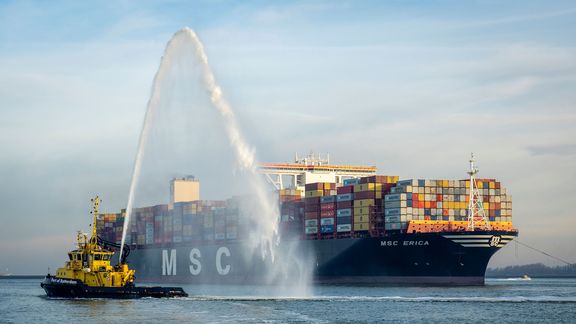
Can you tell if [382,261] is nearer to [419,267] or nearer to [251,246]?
[419,267]

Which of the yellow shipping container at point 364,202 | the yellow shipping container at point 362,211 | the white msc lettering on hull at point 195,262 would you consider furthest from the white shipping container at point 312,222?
the white msc lettering on hull at point 195,262

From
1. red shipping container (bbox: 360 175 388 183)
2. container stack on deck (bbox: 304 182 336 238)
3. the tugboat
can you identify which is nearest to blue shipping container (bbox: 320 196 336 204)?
container stack on deck (bbox: 304 182 336 238)

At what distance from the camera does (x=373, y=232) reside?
84.9m

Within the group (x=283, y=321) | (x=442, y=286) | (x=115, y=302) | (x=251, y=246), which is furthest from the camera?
(x=251, y=246)

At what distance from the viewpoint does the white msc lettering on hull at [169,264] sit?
10594 cm

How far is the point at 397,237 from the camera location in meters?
82.2

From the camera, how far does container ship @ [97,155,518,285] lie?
81.9 meters

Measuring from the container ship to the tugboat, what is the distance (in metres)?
17.1

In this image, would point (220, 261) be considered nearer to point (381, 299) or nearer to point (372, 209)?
point (372, 209)

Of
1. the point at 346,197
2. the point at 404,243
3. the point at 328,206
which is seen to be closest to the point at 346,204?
the point at 346,197

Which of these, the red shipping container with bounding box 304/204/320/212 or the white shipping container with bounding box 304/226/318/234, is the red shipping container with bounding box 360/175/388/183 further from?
the white shipping container with bounding box 304/226/318/234

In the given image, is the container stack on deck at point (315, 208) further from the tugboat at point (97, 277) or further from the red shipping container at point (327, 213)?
the tugboat at point (97, 277)

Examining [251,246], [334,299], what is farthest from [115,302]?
[251,246]

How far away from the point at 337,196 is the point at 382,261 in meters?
8.71
